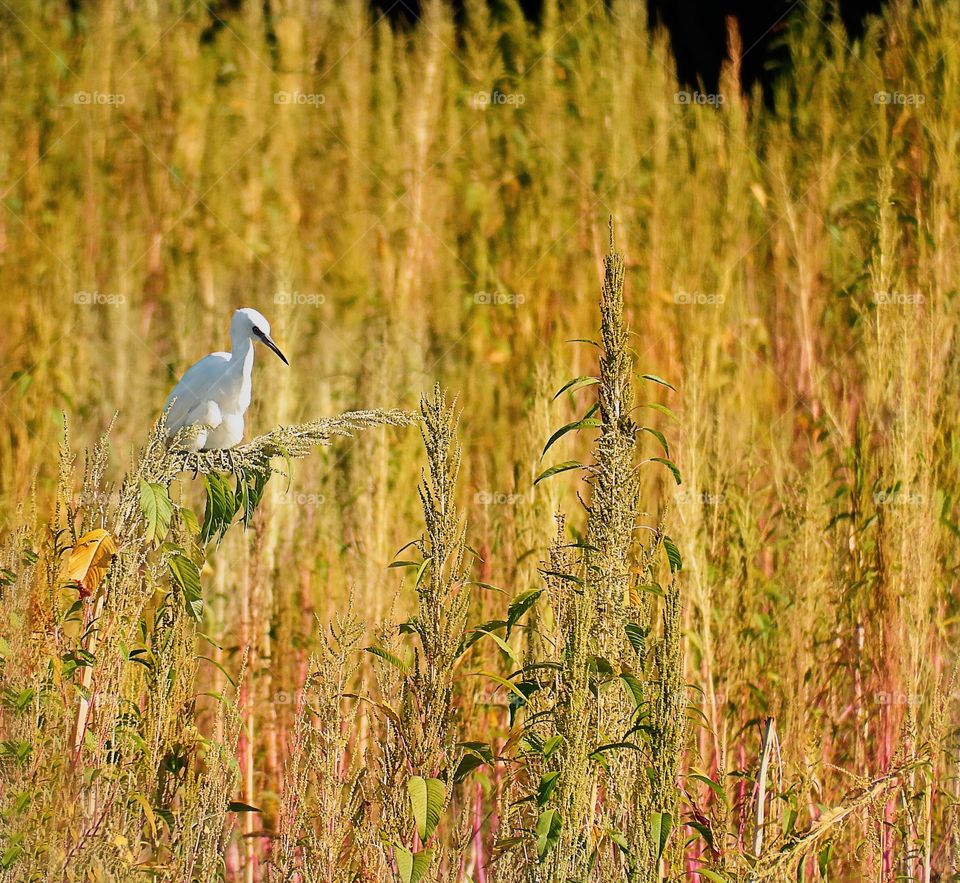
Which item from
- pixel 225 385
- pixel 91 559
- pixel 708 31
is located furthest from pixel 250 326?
pixel 708 31

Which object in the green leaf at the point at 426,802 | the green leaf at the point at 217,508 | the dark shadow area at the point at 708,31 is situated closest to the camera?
the green leaf at the point at 426,802

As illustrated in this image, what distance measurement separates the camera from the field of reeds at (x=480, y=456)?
88.0 inches

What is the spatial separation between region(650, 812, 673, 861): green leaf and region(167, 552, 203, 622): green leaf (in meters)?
0.89

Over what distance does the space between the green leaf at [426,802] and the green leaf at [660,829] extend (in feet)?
1.22

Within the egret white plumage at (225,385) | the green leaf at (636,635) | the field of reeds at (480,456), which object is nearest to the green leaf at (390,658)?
the field of reeds at (480,456)

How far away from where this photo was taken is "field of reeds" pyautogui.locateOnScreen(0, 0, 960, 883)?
7.33ft

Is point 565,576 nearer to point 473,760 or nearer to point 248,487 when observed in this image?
point 473,760

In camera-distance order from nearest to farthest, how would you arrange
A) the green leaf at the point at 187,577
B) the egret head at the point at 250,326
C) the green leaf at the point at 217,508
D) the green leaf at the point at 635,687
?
1. the green leaf at the point at 635,687
2. the green leaf at the point at 187,577
3. the green leaf at the point at 217,508
4. the egret head at the point at 250,326

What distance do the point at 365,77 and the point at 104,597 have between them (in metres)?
4.63

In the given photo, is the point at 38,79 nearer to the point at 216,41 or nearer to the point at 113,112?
the point at 113,112

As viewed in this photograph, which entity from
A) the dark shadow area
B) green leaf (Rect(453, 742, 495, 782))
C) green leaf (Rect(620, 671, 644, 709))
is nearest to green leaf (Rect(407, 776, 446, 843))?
green leaf (Rect(453, 742, 495, 782))

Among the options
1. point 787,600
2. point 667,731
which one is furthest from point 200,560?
point 787,600

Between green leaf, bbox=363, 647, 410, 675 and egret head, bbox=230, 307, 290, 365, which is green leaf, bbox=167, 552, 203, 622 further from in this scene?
egret head, bbox=230, 307, 290, 365

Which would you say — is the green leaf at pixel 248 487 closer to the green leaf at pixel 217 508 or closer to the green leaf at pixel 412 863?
the green leaf at pixel 217 508
